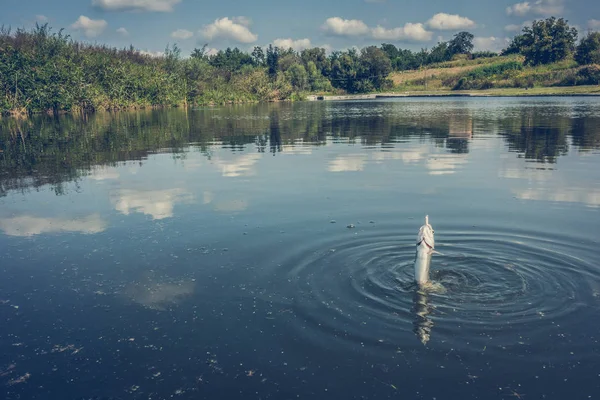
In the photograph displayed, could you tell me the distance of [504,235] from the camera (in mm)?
13500

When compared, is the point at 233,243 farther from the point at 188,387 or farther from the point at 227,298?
the point at 188,387

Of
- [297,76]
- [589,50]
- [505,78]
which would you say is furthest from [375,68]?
[589,50]

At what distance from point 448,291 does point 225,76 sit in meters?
129

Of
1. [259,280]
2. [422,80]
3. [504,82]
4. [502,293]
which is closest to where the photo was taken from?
[502,293]

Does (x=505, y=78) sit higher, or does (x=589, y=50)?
(x=589, y=50)

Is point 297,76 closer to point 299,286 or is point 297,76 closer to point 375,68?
point 375,68

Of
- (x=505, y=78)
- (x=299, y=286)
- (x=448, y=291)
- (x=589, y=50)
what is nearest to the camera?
(x=448, y=291)

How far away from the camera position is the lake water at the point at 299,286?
23.9 ft

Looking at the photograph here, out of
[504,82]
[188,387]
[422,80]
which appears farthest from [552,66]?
[188,387]

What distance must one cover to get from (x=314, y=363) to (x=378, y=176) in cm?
1587

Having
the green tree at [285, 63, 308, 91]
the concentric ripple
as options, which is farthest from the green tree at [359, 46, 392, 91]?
the concentric ripple

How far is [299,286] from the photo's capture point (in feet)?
33.9

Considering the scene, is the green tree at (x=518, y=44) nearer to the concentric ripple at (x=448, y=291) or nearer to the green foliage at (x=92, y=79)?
the green foliage at (x=92, y=79)

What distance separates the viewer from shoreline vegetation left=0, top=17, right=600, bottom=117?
247 ft
